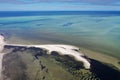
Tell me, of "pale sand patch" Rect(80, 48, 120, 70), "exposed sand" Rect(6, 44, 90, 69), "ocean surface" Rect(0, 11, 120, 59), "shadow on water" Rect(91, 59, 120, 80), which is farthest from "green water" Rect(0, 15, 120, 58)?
"shadow on water" Rect(91, 59, 120, 80)

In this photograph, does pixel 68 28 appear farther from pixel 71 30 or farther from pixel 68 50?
pixel 68 50

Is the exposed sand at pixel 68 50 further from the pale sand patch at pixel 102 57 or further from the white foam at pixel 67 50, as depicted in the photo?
the pale sand patch at pixel 102 57

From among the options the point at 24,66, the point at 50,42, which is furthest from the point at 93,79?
the point at 50,42

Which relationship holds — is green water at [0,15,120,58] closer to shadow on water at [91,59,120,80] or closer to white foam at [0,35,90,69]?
white foam at [0,35,90,69]

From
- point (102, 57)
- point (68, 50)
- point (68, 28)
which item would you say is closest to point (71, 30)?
point (68, 28)

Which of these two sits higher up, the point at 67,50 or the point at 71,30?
the point at 67,50

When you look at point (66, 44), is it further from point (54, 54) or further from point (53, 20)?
point (53, 20)

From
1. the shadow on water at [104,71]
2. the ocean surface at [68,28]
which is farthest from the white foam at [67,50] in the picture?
the ocean surface at [68,28]
